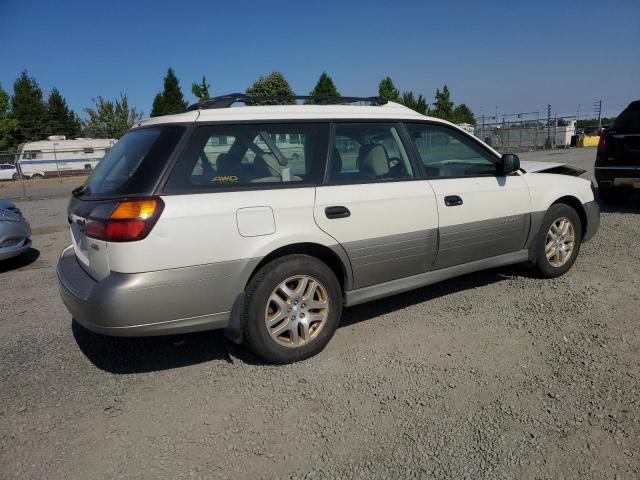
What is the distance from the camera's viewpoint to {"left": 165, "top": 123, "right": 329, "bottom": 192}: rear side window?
3096 mm

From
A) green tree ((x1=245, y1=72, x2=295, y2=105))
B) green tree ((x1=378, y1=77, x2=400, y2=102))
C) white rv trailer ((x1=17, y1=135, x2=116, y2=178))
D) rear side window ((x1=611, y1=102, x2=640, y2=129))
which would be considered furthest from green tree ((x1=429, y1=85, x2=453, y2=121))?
rear side window ((x1=611, y1=102, x2=640, y2=129))

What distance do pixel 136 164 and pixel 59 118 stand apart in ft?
176

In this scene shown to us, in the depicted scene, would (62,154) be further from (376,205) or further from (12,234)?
(376,205)

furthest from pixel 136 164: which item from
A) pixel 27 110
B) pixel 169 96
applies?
pixel 27 110

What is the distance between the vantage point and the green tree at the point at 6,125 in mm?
40750

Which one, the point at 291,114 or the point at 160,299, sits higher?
the point at 291,114

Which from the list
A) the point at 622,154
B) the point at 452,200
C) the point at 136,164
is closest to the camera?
the point at 136,164

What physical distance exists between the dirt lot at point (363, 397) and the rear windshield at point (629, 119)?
4364 millimetres

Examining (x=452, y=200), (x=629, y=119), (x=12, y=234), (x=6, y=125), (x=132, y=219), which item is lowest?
(x=12, y=234)

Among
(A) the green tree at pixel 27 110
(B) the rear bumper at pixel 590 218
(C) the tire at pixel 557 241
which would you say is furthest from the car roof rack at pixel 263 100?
(A) the green tree at pixel 27 110

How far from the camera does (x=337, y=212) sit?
11.4 feet

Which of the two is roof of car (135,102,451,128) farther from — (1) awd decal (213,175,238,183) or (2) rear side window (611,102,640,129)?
(2) rear side window (611,102,640,129)

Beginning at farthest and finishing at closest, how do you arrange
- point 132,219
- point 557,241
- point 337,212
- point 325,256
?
point 557,241 < point 325,256 < point 337,212 < point 132,219

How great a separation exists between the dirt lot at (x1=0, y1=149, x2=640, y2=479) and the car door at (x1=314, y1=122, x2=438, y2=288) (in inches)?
22.7
